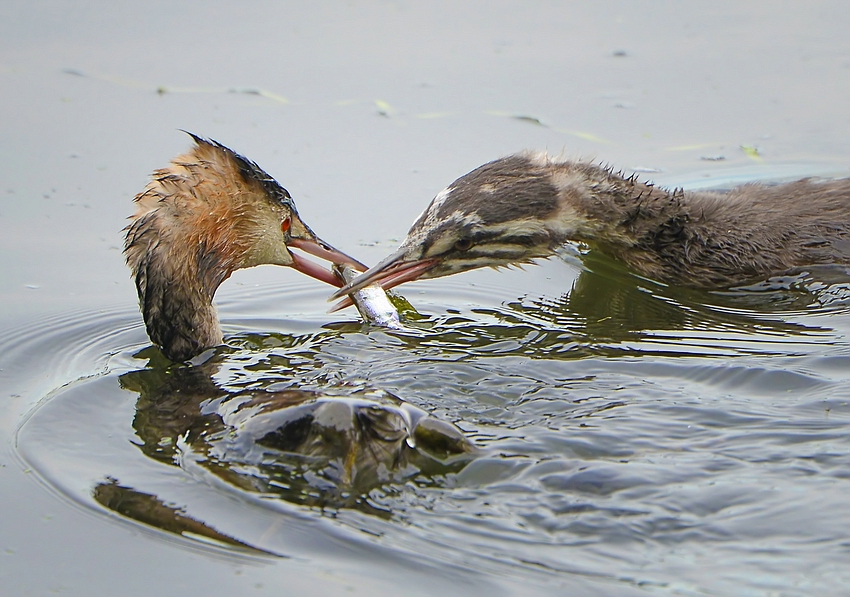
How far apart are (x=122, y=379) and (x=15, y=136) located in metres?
3.78

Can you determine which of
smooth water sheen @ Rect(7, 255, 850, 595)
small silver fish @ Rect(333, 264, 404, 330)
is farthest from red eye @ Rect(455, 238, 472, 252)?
small silver fish @ Rect(333, 264, 404, 330)

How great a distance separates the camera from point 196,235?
254 inches

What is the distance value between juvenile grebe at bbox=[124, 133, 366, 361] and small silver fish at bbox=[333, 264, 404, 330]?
55cm

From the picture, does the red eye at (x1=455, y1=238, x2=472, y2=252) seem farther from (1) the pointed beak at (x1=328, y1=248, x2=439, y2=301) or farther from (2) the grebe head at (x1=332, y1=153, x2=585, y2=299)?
(1) the pointed beak at (x1=328, y1=248, x2=439, y2=301)

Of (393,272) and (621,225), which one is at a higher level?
(621,225)

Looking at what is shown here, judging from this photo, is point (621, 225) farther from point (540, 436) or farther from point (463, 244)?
point (540, 436)

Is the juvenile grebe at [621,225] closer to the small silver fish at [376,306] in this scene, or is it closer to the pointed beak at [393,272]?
the pointed beak at [393,272]

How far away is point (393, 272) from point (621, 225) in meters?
1.55

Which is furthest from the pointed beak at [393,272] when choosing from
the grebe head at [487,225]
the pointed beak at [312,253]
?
the pointed beak at [312,253]

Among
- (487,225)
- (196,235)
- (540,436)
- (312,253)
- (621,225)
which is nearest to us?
(540,436)

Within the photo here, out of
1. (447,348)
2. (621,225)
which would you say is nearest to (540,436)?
(447,348)

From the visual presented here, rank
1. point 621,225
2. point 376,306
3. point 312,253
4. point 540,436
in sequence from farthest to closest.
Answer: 1. point 621,225
2. point 312,253
3. point 376,306
4. point 540,436

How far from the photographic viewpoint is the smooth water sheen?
4.41 meters

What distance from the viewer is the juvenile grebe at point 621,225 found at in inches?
281
